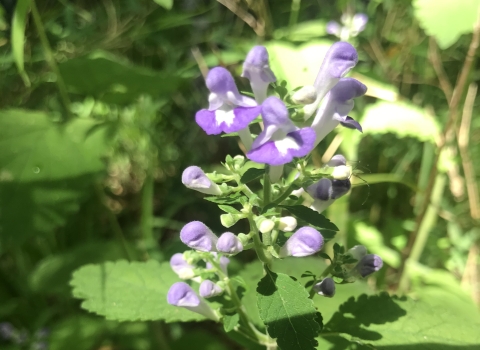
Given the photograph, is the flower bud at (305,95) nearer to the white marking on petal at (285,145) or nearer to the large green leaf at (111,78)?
the white marking on petal at (285,145)

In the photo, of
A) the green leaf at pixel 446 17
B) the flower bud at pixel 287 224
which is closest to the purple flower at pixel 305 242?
the flower bud at pixel 287 224

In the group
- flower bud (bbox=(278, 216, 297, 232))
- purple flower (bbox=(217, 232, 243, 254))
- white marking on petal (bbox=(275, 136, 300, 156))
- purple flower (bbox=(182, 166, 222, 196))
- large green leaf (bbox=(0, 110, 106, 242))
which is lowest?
large green leaf (bbox=(0, 110, 106, 242))

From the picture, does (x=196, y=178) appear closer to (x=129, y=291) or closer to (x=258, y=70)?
(x=258, y=70)

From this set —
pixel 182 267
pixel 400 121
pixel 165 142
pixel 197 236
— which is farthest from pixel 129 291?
pixel 165 142

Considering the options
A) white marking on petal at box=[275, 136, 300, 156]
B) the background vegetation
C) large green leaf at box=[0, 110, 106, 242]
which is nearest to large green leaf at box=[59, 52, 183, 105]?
the background vegetation

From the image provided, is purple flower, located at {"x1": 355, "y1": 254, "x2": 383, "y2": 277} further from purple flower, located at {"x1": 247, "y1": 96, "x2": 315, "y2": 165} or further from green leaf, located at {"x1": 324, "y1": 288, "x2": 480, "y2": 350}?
purple flower, located at {"x1": 247, "y1": 96, "x2": 315, "y2": 165}

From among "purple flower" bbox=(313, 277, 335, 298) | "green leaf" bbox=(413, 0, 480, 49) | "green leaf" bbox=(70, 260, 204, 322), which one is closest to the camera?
"purple flower" bbox=(313, 277, 335, 298)

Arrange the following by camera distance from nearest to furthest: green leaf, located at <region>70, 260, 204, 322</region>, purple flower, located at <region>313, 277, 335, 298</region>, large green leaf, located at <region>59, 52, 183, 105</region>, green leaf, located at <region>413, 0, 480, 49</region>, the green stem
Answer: purple flower, located at <region>313, 277, 335, 298</region> < green leaf, located at <region>70, 260, 204, 322</region> < green leaf, located at <region>413, 0, 480, 49</region> < the green stem < large green leaf, located at <region>59, 52, 183, 105</region>
